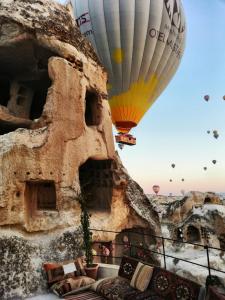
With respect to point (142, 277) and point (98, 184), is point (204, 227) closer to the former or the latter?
point (98, 184)

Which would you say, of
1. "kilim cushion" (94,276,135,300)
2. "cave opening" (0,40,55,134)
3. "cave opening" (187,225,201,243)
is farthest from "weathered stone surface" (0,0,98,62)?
"cave opening" (187,225,201,243)

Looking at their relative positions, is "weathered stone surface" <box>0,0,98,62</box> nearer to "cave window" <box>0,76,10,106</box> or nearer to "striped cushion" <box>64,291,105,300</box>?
"cave window" <box>0,76,10,106</box>

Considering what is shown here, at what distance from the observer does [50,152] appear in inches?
364

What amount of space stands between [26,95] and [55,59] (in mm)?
3374

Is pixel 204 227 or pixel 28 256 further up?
pixel 28 256

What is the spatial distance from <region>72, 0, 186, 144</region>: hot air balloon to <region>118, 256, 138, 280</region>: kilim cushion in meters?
14.9

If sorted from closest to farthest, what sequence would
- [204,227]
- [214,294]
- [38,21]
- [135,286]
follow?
[214,294], [135,286], [38,21], [204,227]

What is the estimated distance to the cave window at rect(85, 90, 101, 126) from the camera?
12.2m

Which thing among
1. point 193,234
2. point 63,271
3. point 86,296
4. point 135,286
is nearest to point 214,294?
point 135,286

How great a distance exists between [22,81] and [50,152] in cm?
511

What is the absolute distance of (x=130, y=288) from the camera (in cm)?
566

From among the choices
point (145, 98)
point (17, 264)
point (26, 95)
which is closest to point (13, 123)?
point (26, 95)

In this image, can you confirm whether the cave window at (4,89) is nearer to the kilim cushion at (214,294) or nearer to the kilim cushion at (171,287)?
the kilim cushion at (171,287)

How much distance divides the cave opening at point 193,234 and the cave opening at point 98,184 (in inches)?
406
